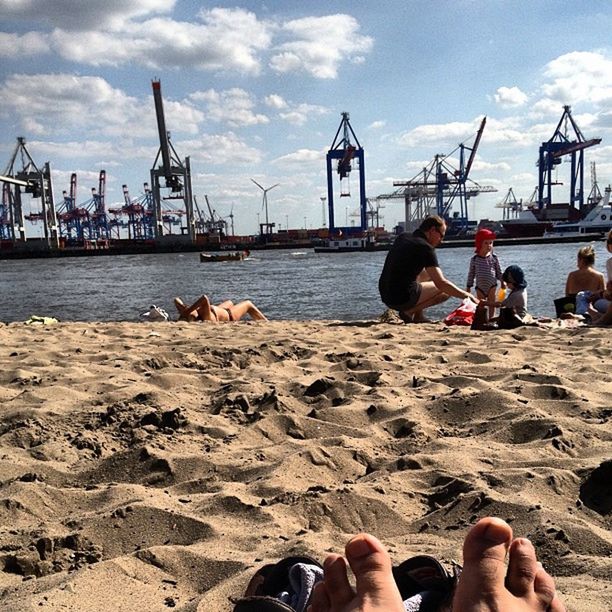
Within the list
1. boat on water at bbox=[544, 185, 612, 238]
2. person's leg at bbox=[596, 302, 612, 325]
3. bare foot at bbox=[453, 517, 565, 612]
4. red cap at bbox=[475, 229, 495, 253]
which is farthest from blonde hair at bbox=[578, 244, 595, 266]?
boat on water at bbox=[544, 185, 612, 238]

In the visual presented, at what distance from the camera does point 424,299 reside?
6.23 m

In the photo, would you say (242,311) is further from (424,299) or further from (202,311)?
(424,299)

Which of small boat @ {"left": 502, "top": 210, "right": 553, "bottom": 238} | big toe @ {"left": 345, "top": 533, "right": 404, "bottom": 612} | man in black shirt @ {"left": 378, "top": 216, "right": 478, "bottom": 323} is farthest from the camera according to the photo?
small boat @ {"left": 502, "top": 210, "right": 553, "bottom": 238}

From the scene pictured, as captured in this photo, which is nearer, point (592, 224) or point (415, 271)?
point (415, 271)

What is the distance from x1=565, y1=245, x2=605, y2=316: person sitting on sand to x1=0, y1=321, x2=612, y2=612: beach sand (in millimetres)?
2798

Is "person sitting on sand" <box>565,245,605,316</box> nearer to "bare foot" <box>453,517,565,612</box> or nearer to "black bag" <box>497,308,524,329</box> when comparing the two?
"black bag" <box>497,308,524,329</box>

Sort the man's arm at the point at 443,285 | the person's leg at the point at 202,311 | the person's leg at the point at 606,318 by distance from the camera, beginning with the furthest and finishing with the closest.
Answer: the person's leg at the point at 202,311 → the man's arm at the point at 443,285 → the person's leg at the point at 606,318

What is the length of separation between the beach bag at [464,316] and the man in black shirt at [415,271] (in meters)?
0.11

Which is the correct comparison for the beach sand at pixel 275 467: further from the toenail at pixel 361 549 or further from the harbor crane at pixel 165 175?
the harbor crane at pixel 165 175

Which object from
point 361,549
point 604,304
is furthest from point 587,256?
point 361,549

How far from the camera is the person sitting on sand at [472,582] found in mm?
1060

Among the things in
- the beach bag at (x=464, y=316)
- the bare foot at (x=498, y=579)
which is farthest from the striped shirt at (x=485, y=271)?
the bare foot at (x=498, y=579)

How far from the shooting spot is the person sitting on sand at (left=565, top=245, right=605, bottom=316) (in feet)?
21.0

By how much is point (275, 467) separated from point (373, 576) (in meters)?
1.12
